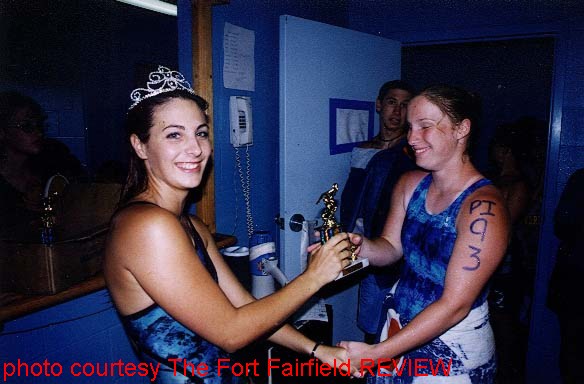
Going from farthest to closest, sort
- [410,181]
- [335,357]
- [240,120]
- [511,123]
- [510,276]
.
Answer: [511,123] → [510,276] → [240,120] → [410,181] → [335,357]

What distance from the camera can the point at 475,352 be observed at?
5.86 ft

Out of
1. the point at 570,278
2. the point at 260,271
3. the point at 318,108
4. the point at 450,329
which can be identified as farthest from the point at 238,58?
the point at 570,278

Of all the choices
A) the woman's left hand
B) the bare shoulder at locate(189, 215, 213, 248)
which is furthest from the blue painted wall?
the woman's left hand

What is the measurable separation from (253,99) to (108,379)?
221cm

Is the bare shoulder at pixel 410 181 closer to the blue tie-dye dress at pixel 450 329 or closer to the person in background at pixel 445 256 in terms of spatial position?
the person in background at pixel 445 256

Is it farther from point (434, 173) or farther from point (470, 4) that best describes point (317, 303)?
point (470, 4)

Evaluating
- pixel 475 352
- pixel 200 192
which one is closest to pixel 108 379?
pixel 200 192

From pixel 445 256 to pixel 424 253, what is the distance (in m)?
0.11

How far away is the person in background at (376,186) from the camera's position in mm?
3246

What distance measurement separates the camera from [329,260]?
173 cm

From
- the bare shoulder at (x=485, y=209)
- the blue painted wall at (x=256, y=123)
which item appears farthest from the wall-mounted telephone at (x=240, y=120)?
the bare shoulder at (x=485, y=209)

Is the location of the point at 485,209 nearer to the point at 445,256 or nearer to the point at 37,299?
the point at 445,256

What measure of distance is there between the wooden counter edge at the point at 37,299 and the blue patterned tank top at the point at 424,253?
159 cm

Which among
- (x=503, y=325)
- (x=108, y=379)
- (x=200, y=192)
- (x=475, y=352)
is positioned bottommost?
(x=503, y=325)
